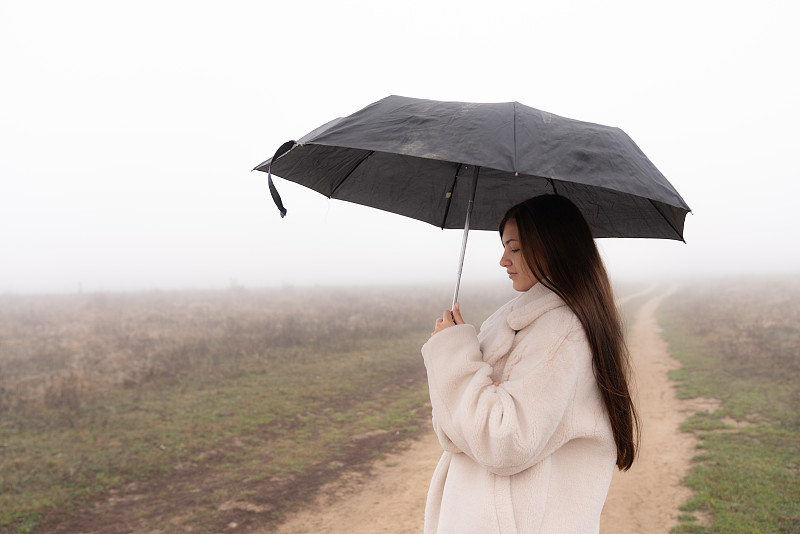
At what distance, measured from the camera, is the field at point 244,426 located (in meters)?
5.12

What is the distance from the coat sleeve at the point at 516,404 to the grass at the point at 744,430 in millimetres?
4424

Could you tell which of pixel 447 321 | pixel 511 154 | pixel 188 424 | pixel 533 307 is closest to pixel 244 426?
pixel 188 424

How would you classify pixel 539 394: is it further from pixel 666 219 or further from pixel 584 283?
pixel 666 219

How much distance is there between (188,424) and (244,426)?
0.89m

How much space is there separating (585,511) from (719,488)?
5.12m

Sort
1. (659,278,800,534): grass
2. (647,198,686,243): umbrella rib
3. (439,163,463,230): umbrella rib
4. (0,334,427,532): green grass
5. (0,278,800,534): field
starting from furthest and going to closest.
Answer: (0,334,427,532): green grass < (0,278,800,534): field < (659,278,800,534): grass < (439,163,463,230): umbrella rib < (647,198,686,243): umbrella rib

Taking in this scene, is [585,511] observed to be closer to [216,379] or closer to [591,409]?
[591,409]

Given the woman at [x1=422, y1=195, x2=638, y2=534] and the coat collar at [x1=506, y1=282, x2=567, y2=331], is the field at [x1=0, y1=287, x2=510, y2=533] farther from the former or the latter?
the coat collar at [x1=506, y1=282, x2=567, y2=331]

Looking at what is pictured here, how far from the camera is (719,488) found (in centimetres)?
540

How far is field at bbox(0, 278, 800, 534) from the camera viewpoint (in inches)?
202

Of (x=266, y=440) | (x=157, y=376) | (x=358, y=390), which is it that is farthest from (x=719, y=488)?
(x=157, y=376)

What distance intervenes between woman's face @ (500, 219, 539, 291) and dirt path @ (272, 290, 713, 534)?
397cm

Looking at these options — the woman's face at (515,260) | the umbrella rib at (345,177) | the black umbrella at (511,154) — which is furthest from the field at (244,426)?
the woman's face at (515,260)

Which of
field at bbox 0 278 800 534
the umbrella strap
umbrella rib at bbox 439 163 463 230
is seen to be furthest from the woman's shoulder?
field at bbox 0 278 800 534
